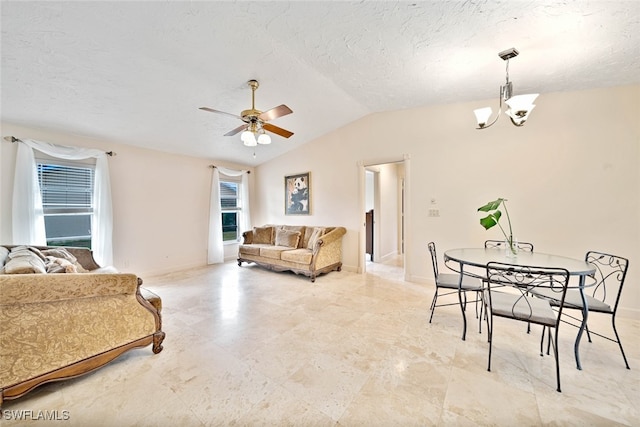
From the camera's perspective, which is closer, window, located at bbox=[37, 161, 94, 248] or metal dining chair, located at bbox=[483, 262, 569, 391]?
metal dining chair, located at bbox=[483, 262, 569, 391]

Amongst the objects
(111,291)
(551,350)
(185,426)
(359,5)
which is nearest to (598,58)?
(359,5)

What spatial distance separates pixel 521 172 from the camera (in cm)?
307

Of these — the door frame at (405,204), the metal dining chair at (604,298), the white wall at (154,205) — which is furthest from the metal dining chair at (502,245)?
the white wall at (154,205)

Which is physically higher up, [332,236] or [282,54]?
[282,54]

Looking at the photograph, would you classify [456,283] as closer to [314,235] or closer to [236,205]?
[314,235]

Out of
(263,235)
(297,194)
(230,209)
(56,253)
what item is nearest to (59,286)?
(56,253)

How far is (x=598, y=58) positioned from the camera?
2.21m

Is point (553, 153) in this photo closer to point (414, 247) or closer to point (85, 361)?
point (414, 247)

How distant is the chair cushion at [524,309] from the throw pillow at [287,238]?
134 inches

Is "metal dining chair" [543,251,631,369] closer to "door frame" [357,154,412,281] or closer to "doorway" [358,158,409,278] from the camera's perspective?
"door frame" [357,154,412,281]

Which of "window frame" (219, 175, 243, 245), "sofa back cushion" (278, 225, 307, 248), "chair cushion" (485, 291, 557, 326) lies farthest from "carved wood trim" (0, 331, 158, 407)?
"window frame" (219, 175, 243, 245)

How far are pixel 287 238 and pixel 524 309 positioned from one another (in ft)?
12.5

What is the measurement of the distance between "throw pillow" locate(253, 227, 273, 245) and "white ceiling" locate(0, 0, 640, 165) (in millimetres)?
2617

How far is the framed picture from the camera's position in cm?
512
